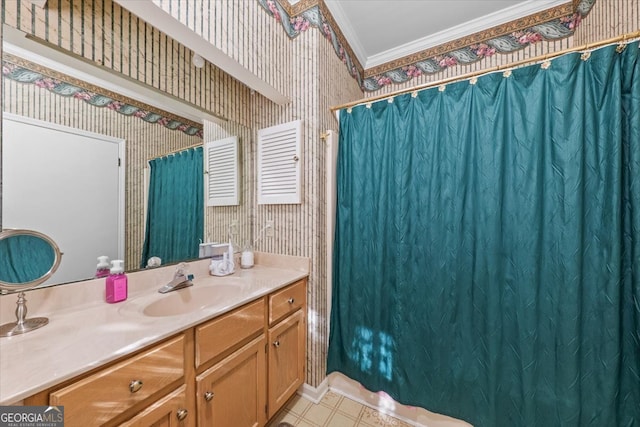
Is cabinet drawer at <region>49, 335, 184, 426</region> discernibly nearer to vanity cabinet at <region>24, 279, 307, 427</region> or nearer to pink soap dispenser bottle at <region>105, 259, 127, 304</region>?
vanity cabinet at <region>24, 279, 307, 427</region>

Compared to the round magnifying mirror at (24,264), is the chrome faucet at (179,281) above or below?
below

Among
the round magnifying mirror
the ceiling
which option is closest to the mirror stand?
the round magnifying mirror

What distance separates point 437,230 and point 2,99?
192cm

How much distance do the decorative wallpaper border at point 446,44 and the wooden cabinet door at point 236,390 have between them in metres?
1.89

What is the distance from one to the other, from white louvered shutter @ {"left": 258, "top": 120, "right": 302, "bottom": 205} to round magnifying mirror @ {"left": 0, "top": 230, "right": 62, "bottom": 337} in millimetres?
1036

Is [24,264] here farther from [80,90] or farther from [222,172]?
[222,172]

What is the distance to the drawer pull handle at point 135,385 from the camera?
2.24 ft

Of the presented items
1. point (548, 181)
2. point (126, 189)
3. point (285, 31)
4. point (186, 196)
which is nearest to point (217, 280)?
point (186, 196)

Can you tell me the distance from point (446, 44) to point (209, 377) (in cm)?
273

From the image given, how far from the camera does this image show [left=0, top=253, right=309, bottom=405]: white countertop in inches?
22.1

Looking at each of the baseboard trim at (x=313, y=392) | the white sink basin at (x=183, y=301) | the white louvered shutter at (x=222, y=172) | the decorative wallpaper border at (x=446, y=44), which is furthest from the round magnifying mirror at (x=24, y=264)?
the decorative wallpaper border at (x=446, y=44)

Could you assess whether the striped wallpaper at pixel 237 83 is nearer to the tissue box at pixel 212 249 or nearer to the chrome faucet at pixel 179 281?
the tissue box at pixel 212 249

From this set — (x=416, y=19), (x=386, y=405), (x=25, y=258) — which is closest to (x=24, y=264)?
(x=25, y=258)

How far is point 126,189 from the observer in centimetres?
115
